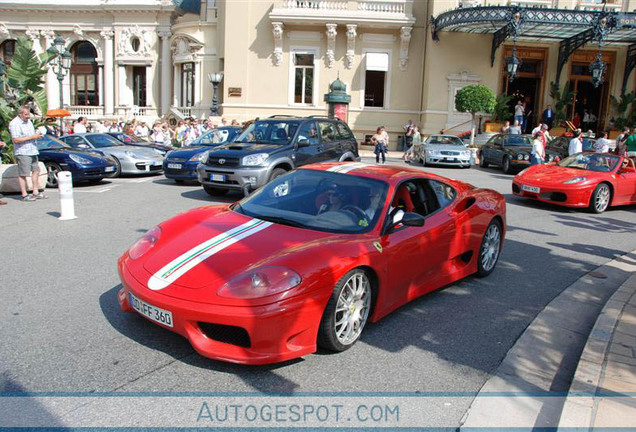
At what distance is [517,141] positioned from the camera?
19.8 meters

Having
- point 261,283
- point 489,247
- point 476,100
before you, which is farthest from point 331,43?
point 261,283

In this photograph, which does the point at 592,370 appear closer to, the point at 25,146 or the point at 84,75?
the point at 25,146

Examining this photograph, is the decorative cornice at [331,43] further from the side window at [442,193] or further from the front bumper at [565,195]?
the side window at [442,193]

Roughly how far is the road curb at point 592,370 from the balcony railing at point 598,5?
28.5 m

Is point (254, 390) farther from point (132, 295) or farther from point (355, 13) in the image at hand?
point (355, 13)

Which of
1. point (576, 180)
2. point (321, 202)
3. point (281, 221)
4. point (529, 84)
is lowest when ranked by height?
point (576, 180)

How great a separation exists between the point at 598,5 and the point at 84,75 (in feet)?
111

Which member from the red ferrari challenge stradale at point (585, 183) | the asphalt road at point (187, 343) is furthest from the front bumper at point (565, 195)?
the asphalt road at point (187, 343)

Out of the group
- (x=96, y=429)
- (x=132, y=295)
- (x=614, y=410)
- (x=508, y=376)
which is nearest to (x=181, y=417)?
(x=96, y=429)

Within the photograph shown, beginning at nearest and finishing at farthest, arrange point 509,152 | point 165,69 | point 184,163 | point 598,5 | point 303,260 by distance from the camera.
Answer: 1. point 303,260
2. point 184,163
3. point 509,152
4. point 598,5
5. point 165,69

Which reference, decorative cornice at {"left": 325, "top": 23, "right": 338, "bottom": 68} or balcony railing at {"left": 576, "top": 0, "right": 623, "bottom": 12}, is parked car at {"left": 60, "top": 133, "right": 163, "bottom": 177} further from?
balcony railing at {"left": 576, "top": 0, "right": 623, "bottom": 12}

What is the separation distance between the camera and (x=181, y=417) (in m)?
3.18

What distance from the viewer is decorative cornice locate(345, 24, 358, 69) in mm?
29609

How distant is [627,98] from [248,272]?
30700mm
